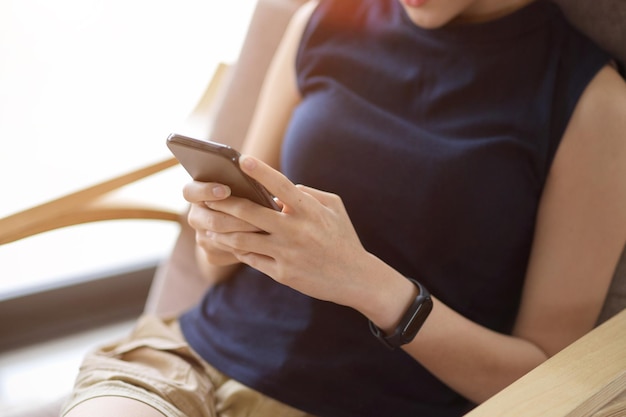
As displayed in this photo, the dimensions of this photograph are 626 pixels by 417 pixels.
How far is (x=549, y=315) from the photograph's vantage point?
904 mm

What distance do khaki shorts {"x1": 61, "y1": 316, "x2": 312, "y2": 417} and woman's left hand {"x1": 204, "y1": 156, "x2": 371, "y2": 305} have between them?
0.24 m

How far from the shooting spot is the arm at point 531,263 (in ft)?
2.51

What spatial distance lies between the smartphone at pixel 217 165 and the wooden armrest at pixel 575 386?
0.29 metres

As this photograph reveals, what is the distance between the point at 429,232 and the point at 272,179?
12.9 inches

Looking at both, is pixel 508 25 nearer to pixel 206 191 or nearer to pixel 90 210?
pixel 206 191

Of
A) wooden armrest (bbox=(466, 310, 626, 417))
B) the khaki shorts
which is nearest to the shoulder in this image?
wooden armrest (bbox=(466, 310, 626, 417))

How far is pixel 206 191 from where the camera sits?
0.74m

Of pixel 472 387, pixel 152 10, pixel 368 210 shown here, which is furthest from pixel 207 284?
pixel 152 10

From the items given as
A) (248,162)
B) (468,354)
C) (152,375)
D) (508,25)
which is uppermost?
(508,25)

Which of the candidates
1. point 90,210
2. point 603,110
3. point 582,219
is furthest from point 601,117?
point 90,210

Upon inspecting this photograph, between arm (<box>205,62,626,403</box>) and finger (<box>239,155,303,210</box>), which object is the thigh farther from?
finger (<box>239,155,303,210</box>)

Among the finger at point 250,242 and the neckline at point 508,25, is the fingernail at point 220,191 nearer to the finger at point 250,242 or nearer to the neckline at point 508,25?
the finger at point 250,242

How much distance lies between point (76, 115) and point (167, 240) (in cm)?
55

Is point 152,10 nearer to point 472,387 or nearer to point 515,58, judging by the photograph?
point 515,58
